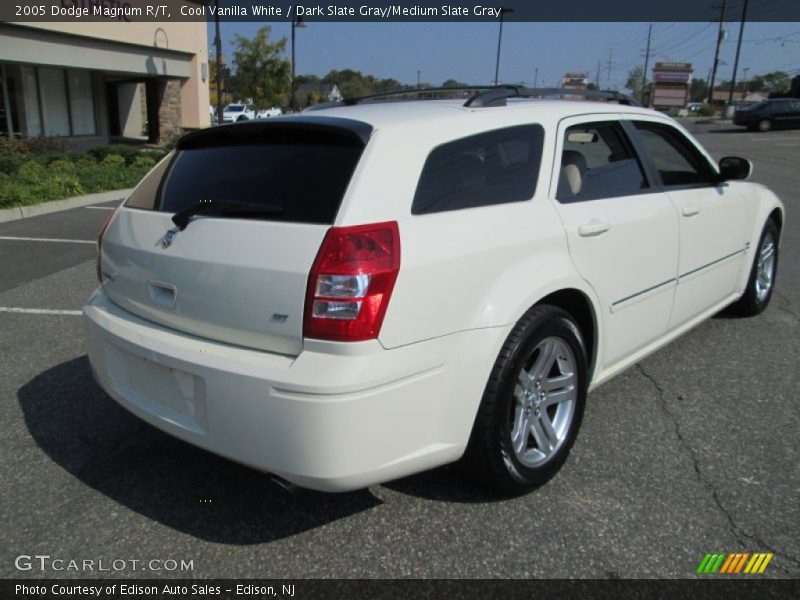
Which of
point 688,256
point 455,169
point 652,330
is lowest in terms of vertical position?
point 652,330

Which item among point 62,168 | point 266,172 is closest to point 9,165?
point 62,168

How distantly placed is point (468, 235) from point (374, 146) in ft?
1.56

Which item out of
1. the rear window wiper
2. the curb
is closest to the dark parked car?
the curb

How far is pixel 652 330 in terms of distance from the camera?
3598 mm

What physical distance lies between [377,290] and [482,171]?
2.64 ft

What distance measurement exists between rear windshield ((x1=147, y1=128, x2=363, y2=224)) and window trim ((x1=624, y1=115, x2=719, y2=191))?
6.26 ft

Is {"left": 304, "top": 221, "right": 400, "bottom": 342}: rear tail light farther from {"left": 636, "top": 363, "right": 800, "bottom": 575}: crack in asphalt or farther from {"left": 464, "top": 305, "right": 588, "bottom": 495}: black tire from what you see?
{"left": 636, "top": 363, "right": 800, "bottom": 575}: crack in asphalt

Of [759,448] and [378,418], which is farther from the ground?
[378,418]

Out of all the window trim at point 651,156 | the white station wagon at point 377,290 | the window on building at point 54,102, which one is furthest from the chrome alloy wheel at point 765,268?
the window on building at point 54,102

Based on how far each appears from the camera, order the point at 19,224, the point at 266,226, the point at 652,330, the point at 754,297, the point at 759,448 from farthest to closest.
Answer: the point at 19,224
the point at 754,297
the point at 652,330
the point at 759,448
the point at 266,226

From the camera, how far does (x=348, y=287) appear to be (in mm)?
2193

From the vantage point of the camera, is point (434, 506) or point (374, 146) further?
point (434, 506)
